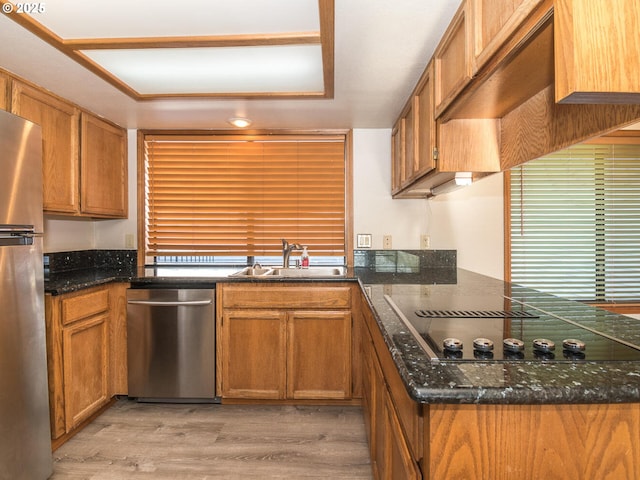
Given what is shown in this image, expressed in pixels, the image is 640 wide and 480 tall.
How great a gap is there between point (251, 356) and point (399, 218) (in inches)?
61.9

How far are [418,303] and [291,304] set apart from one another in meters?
1.16

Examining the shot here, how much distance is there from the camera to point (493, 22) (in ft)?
3.51

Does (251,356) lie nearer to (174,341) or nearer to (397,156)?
(174,341)

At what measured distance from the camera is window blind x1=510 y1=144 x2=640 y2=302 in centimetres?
287

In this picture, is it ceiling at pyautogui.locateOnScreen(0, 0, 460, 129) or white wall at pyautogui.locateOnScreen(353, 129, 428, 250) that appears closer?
ceiling at pyautogui.locateOnScreen(0, 0, 460, 129)

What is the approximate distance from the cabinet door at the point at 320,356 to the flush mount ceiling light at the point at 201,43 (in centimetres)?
147

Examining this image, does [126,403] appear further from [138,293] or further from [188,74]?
[188,74]

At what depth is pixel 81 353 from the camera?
7.31 feet

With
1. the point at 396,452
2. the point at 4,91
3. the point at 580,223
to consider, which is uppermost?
the point at 4,91

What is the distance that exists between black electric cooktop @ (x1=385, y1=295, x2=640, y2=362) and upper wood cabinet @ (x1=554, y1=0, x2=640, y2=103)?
0.58 m

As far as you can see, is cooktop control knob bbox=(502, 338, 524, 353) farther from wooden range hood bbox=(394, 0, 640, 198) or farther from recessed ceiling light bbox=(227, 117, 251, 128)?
recessed ceiling light bbox=(227, 117, 251, 128)

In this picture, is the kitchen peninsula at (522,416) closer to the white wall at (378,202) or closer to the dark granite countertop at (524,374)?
the dark granite countertop at (524,374)

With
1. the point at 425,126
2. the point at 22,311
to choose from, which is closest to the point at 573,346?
the point at 425,126

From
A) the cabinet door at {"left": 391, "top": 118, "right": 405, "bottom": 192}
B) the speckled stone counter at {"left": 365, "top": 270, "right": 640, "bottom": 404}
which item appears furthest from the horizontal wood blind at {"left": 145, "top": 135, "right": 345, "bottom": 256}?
the speckled stone counter at {"left": 365, "top": 270, "right": 640, "bottom": 404}
